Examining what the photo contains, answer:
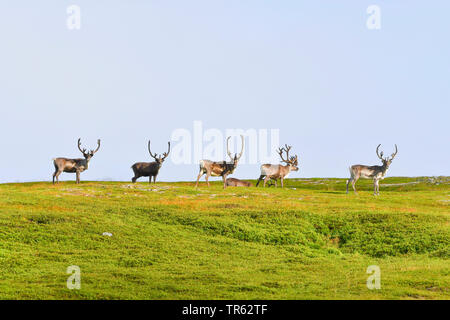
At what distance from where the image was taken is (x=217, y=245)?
2558 cm

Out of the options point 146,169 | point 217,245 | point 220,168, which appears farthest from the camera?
point 146,169

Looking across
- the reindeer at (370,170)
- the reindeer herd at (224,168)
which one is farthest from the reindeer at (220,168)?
the reindeer at (370,170)

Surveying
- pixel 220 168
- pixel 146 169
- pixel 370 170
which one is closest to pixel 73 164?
pixel 146 169

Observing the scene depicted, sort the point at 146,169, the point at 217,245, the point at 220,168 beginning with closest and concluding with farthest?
Answer: 1. the point at 217,245
2. the point at 220,168
3. the point at 146,169

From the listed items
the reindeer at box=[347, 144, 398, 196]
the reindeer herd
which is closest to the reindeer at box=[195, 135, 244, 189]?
the reindeer herd

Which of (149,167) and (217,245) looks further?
(149,167)

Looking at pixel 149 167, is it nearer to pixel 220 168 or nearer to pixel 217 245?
pixel 220 168

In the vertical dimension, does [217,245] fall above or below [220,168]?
below

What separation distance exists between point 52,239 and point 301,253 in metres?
11.1

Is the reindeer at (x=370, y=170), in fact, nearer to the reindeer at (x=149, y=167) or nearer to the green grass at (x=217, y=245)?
the green grass at (x=217, y=245)

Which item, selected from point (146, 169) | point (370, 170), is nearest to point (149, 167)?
point (146, 169)

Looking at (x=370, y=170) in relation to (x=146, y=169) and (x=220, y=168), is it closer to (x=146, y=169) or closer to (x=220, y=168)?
(x=220, y=168)

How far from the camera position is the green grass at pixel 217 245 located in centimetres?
1778

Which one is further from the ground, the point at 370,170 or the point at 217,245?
the point at 370,170
